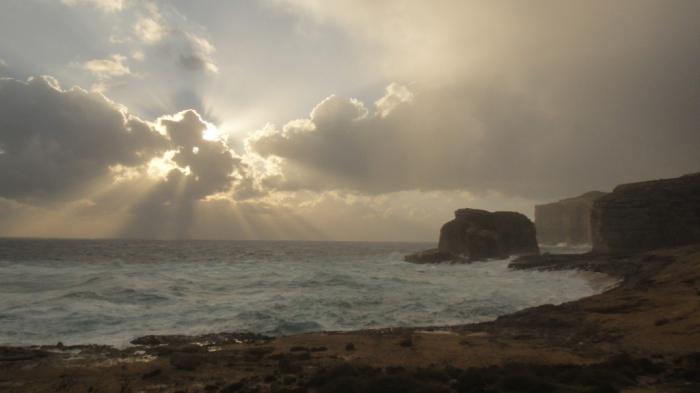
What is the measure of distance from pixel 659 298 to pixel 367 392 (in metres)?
22.9

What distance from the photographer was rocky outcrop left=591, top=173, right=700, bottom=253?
218 feet

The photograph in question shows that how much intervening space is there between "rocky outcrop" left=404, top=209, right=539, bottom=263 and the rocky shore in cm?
5981

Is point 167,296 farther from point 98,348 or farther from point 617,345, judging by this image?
point 617,345

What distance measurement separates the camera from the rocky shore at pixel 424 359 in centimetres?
1360

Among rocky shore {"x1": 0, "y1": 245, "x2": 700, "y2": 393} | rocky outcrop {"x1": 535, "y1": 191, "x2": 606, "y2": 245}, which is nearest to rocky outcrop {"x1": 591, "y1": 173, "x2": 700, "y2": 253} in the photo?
rocky shore {"x1": 0, "y1": 245, "x2": 700, "y2": 393}

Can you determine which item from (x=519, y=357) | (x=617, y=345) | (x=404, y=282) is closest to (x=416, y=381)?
(x=519, y=357)

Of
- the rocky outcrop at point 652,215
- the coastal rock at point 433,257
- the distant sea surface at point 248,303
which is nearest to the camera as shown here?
the distant sea surface at point 248,303

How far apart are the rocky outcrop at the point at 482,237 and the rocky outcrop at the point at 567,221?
64.8 m

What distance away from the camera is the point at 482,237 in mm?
87812

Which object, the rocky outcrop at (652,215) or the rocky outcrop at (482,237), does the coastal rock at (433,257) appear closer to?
the rocky outcrop at (482,237)

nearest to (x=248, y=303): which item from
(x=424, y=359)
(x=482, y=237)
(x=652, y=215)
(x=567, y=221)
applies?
(x=424, y=359)

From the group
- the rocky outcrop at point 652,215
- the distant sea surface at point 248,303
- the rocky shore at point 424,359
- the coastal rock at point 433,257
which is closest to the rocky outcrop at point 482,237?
the coastal rock at point 433,257

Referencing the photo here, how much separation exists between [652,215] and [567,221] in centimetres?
11386

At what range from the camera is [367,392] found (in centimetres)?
1316
